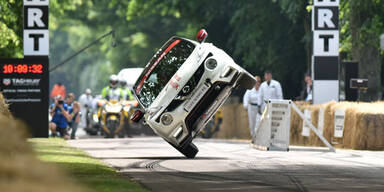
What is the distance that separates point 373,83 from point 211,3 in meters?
12.2

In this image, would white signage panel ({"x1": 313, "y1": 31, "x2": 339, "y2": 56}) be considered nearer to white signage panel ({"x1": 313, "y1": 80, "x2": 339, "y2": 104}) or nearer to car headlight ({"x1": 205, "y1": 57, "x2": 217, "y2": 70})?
white signage panel ({"x1": 313, "y1": 80, "x2": 339, "y2": 104})

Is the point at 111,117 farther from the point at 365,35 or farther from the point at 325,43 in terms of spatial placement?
the point at 325,43

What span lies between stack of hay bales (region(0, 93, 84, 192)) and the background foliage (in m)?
19.1

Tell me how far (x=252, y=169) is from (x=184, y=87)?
3335 mm

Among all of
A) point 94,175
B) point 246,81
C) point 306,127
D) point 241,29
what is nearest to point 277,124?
point 246,81

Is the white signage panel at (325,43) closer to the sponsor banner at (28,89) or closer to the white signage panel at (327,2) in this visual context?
the white signage panel at (327,2)

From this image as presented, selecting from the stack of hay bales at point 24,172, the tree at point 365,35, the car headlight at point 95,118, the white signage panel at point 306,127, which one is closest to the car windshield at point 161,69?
the white signage panel at point 306,127

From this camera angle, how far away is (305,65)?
1601 inches

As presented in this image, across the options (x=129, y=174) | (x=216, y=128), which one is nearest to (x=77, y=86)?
(x=216, y=128)

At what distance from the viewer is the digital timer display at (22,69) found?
67.4ft

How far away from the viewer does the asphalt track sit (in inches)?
448

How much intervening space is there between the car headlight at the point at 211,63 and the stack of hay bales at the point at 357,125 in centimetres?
481

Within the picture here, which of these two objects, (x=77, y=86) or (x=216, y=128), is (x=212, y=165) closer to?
(x=216, y=128)

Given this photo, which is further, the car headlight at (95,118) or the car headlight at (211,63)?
the car headlight at (95,118)
